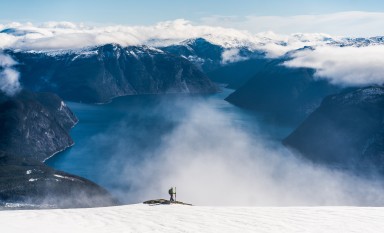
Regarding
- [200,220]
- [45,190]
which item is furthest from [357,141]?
[200,220]

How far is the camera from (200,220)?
2470 centimetres

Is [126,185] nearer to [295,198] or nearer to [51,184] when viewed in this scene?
[51,184]

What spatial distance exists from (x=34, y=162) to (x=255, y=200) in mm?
85520

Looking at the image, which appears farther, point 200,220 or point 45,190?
point 45,190

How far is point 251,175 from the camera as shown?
164375 mm

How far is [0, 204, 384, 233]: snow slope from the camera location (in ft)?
74.7

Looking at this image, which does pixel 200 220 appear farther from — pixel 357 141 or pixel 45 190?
pixel 357 141

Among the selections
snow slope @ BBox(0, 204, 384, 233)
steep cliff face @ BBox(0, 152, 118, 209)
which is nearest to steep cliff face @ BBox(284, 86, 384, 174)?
steep cliff face @ BBox(0, 152, 118, 209)

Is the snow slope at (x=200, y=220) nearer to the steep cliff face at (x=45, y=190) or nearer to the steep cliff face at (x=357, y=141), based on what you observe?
the steep cliff face at (x=45, y=190)

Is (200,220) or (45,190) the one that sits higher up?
(200,220)

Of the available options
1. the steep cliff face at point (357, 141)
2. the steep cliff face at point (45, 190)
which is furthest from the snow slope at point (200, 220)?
the steep cliff face at point (357, 141)

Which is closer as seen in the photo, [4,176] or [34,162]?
[4,176]

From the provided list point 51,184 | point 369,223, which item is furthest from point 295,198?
point 369,223

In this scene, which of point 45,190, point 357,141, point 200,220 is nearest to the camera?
point 200,220
